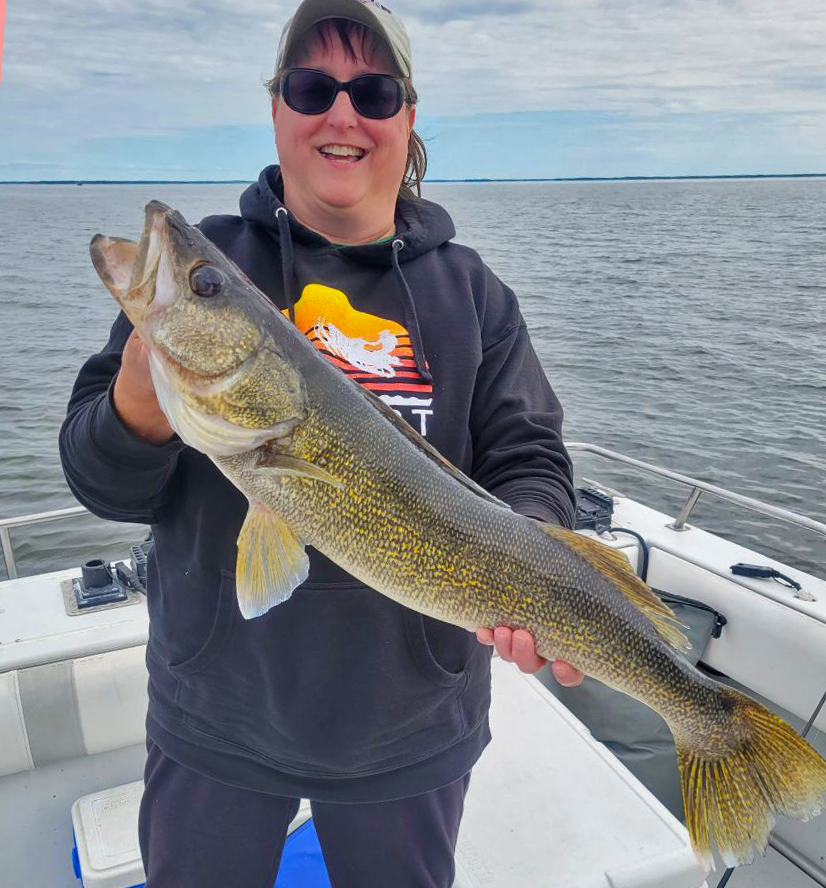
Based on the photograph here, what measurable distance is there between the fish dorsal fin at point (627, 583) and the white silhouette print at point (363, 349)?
27.2 inches

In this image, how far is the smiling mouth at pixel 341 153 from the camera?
7.63 feet

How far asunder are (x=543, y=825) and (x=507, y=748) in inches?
19.4

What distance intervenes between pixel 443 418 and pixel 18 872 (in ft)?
9.99

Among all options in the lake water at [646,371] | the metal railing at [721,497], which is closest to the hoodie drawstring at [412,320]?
the metal railing at [721,497]

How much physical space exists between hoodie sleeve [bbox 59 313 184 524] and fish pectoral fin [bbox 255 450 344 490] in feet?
0.79

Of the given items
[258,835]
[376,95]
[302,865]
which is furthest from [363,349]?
[302,865]

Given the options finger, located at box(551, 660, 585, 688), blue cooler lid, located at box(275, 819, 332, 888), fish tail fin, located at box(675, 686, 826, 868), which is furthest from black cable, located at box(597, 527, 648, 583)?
finger, located at box(551, 660, 585, 688)

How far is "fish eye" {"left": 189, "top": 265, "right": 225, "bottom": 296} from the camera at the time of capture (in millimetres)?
1980

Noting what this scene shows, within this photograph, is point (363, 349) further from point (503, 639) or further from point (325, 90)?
point (503, 639)

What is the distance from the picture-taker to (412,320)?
2389mm

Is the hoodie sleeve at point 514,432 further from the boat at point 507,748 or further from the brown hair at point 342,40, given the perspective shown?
the boat at point 507,748

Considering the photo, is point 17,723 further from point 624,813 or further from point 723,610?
point 723,610

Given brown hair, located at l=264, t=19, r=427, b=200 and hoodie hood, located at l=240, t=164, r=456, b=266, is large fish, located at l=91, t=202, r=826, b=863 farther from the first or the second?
brown hair, located at l=264, t=19, r=427, b=200

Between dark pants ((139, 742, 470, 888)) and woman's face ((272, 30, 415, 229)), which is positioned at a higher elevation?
woman's face ((272, 30, 415, 229))
